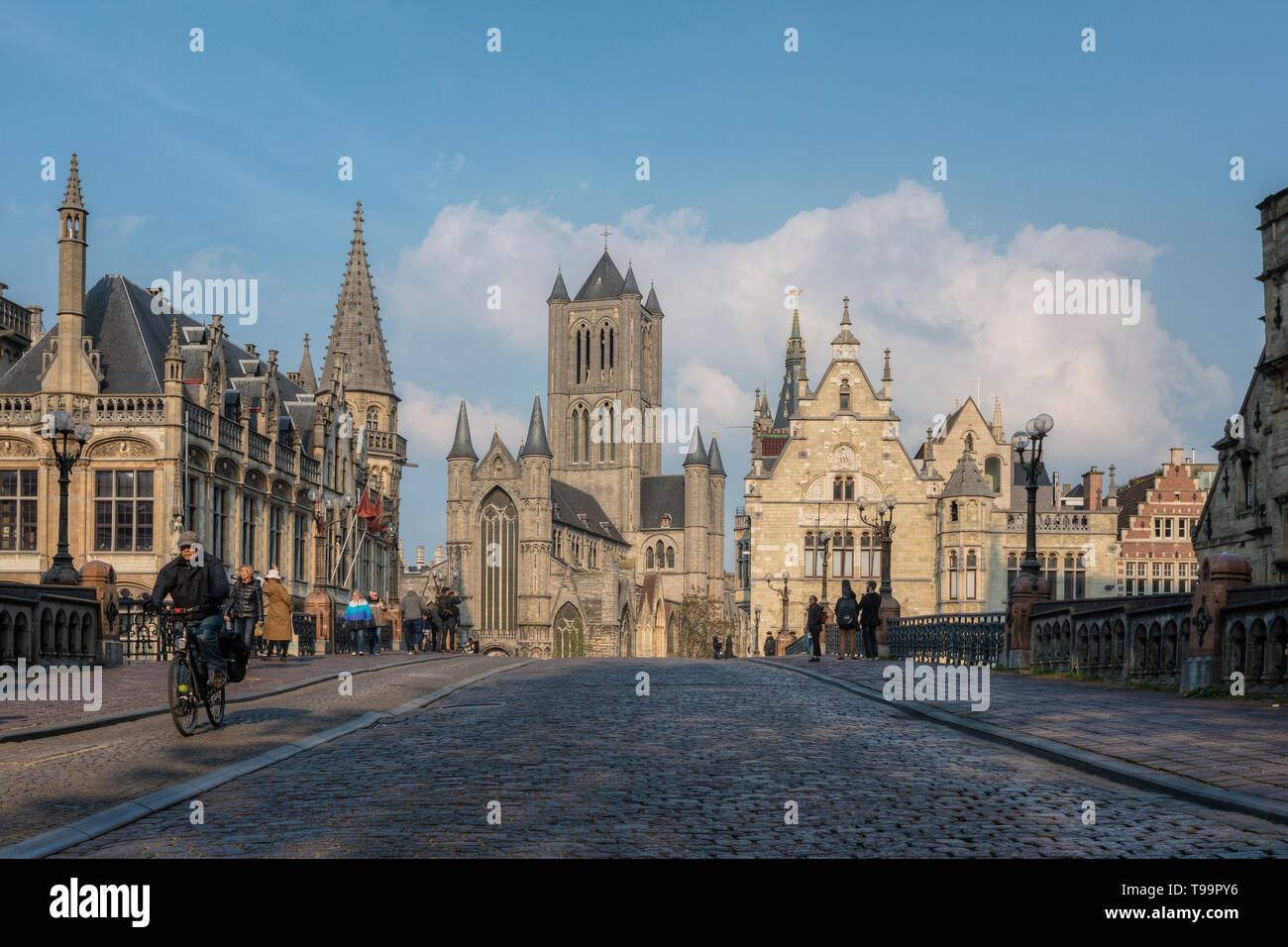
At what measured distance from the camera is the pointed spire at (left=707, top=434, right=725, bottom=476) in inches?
5000

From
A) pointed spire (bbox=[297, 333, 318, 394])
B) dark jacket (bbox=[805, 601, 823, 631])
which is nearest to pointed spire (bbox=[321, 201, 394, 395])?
pointed spire (bbox=[297, 333, 318, 394])

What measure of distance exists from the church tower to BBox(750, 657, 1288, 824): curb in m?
109

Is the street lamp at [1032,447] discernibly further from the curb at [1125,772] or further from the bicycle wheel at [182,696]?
the bicycle wheel at [182,696]

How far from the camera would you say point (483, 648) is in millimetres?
99000

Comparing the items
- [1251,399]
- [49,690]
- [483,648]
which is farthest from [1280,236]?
[483,648]

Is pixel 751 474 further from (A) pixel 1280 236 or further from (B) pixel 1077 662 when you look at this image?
(B) pixel 1077 662

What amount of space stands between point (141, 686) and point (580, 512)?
95.6 meters

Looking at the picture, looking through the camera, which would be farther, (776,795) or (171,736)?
(171,736)

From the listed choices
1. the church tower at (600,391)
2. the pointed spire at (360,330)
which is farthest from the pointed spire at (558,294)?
the pointed spire at (360,330)

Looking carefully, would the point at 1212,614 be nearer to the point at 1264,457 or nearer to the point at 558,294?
the point at 1264,457

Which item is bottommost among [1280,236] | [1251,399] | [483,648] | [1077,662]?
[483,648]

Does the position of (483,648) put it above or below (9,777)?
below

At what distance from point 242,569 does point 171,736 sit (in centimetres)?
932
